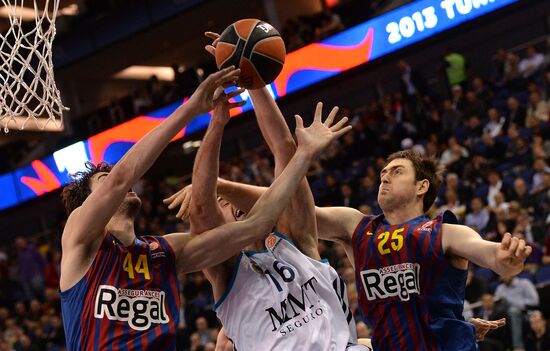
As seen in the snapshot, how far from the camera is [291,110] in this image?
62.6 feet

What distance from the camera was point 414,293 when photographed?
472 cm

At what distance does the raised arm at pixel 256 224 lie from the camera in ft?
14.1

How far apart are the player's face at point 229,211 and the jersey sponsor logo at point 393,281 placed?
762mm

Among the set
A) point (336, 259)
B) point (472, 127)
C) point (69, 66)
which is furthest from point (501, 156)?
point (69, 66)

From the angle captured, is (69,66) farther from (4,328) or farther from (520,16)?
(520,16)

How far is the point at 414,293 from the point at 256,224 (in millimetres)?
982

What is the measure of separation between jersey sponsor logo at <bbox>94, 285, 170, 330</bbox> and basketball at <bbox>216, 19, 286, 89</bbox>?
3.79ft

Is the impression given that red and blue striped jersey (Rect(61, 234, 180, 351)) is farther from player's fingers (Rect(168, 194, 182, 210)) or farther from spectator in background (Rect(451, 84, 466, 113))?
spectator in background (Rect(451, 84, 466, 113))

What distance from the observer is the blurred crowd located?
991 cm

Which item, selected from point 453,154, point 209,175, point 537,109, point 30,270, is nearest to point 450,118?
point 453,154

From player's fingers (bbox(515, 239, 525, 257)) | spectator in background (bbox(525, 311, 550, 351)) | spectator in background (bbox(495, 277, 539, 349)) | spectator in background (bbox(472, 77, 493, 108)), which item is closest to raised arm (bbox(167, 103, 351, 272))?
player's fingers (bbox(515, 239, 525, 257))

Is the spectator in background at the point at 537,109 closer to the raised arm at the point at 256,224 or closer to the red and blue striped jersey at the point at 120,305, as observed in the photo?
the raised arm at the point at 256,224

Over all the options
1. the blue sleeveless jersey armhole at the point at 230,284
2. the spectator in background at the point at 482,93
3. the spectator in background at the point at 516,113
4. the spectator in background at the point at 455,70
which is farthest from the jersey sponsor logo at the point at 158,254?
the spectator in background at the point at 455,70

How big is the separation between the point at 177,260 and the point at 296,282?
616 millimetres
